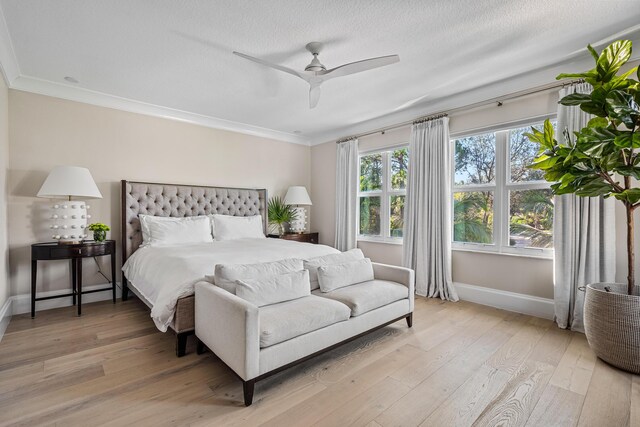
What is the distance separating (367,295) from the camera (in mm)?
2551

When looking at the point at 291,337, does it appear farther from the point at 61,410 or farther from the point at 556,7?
the point at 556,7

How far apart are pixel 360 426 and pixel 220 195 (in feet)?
12.6

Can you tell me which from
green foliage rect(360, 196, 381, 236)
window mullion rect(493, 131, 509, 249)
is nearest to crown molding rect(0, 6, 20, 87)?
green foliage rect(360, 196, 381, 236)

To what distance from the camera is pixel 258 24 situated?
2.33m

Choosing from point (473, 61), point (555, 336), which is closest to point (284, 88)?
point (473, 61)

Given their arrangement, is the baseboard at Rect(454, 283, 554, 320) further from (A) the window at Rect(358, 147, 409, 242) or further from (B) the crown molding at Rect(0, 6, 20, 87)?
(B) the crown molding at Rect(0, 6, 20, 87)

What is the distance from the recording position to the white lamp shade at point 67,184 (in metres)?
3.09

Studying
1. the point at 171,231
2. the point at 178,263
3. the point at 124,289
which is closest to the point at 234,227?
the point at 171,231

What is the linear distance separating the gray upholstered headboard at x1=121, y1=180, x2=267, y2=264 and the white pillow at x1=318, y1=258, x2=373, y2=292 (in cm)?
260

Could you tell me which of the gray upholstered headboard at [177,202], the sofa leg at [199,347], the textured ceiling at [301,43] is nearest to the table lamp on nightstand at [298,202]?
the gray upholstered headboard at [177,202]

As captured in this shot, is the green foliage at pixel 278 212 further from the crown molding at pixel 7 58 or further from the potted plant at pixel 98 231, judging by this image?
the crown molding at pixel 7 58

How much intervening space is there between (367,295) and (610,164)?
2.07 meters

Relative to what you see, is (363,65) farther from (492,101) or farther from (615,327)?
(615,327)

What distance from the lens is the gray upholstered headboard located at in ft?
12.7
